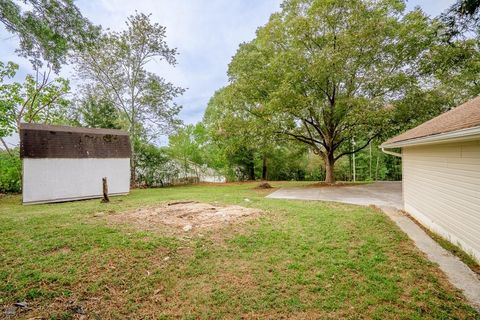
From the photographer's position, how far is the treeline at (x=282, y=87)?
11586 mm

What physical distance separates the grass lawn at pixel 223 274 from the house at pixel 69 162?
19.1ft

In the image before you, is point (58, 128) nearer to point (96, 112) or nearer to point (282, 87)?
point (96, 112)

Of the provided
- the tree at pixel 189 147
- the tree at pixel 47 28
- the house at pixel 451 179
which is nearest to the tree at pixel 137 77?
the tree at pixel 189 147

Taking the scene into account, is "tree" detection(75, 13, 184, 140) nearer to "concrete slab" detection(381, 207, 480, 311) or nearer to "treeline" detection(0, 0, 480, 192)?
"treeline" detection(0, 0, 480, 192)

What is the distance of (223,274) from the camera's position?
3.62 metres

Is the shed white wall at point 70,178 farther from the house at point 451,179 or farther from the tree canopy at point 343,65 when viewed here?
the house at point 451,179

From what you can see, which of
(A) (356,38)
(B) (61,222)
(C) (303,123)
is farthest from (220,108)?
(B) (61,222)

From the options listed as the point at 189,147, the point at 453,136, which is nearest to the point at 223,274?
the point at 453,136

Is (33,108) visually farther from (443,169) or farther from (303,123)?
(443,169)

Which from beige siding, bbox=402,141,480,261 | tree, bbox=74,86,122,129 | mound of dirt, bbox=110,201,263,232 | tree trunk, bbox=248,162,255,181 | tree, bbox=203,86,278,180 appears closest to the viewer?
beige siding, bbox=402,141,480,261

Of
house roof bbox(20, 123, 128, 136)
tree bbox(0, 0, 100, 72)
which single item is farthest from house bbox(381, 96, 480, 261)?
house roof bbox(20, 123, 128, 136)

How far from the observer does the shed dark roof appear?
10469 mm

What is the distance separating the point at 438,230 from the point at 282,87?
8699 millimetres

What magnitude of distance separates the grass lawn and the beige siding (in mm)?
882
